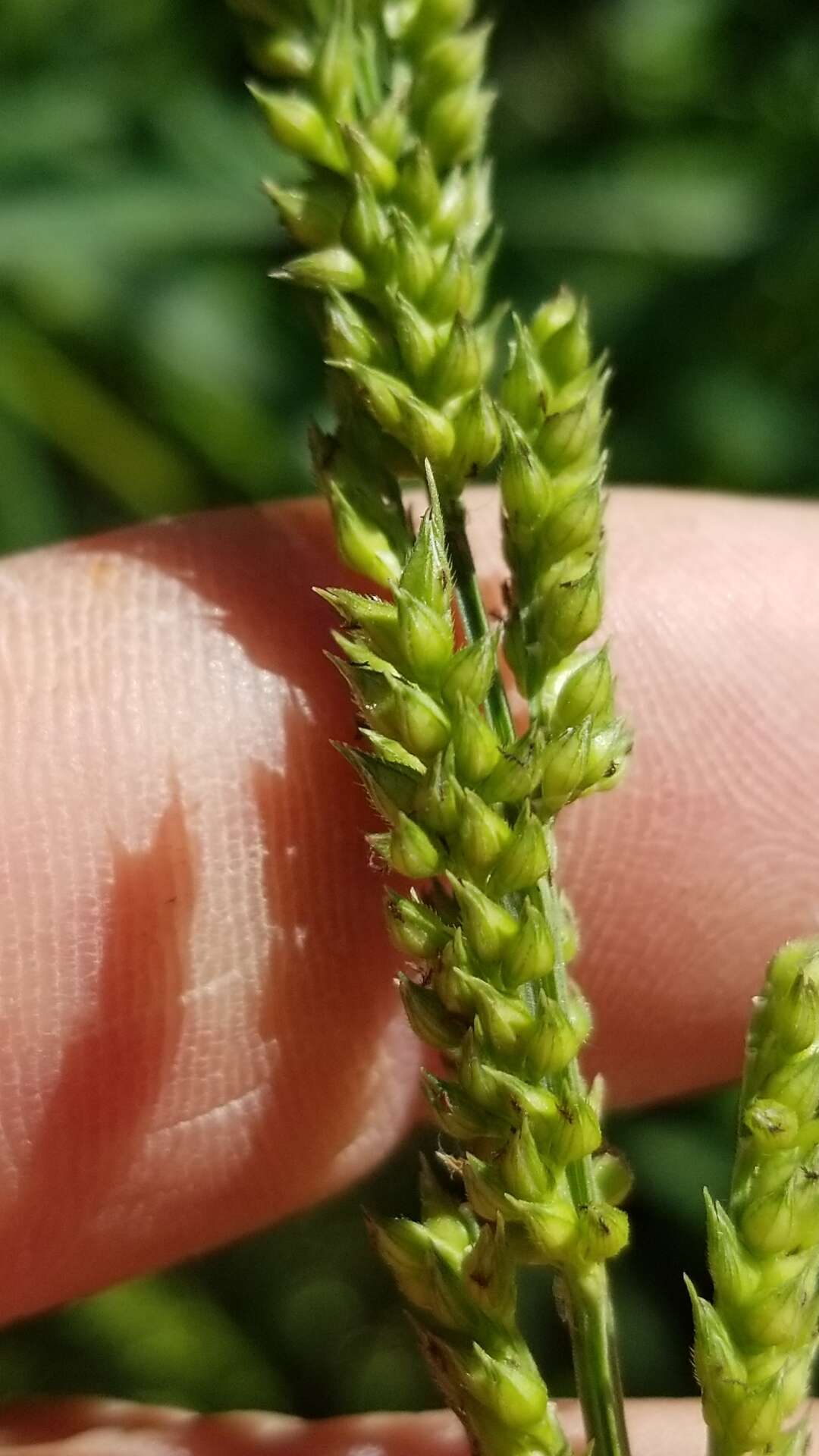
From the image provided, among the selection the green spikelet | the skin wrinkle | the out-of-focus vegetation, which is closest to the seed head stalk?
the green spikelet

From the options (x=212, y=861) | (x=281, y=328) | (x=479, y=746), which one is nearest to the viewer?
(x=479, y=746)

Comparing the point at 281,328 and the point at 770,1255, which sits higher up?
the point at 281,328

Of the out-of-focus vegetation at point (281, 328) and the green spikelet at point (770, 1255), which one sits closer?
the green spikelet at point (770, 1255)

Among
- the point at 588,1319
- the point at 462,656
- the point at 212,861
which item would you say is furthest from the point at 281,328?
the point at 588,1319

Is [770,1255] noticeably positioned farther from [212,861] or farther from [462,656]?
[212,861]

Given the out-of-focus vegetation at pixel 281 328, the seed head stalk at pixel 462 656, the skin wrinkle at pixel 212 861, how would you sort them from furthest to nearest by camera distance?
the out-of-focus vegetation at pixel 281 328, the skin wrinkle at pixel 212 861, the seed head stalk at pixel 462 656

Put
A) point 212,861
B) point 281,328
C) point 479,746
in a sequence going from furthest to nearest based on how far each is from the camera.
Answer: point 281,328
point 212,861
point 479,746

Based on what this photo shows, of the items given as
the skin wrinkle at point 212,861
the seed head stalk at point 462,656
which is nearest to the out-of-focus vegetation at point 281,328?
the skin wrinkle at point 212,861

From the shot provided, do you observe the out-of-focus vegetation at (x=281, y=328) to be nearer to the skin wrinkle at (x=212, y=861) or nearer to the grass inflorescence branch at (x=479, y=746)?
the skin wrinkle at (x=212, y=861)
